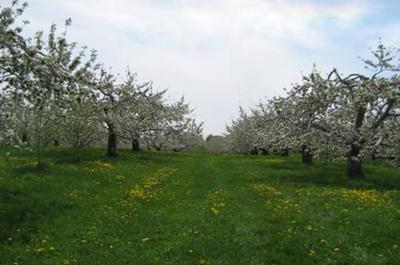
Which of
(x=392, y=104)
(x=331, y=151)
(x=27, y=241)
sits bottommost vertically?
(x=27, y=241)

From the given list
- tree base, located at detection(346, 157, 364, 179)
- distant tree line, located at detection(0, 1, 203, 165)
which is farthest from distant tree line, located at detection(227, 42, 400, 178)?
distant tree line, located at detection(0, 1, 203, 165)

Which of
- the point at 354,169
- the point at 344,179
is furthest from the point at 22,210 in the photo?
the point at 354,169

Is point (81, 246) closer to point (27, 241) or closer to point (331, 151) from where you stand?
point (27, 241)

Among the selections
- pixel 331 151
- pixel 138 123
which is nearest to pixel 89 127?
pixel 138 123

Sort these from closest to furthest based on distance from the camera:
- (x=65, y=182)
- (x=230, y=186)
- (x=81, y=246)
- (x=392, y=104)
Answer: (x=81, y=246), (x=65, y=182), (x=230, y=186), (x=392, y=104)

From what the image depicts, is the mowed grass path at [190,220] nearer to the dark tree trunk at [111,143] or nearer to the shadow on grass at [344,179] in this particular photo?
the shadow on grass at [344,179]

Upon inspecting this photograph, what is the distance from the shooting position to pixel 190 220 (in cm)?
1973

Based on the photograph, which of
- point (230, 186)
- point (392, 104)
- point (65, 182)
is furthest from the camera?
point (392, 104)

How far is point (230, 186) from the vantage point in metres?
30.5

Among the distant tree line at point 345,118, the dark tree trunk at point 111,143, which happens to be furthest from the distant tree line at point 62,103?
the distant tree line at point 345,118

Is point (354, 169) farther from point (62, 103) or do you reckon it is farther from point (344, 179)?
point (62, 103)

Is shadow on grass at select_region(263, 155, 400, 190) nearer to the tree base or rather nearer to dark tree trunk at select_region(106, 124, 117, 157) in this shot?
the tree base

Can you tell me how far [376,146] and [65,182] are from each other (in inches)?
683

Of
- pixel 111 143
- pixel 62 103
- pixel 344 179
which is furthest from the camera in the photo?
pixel 111 143
